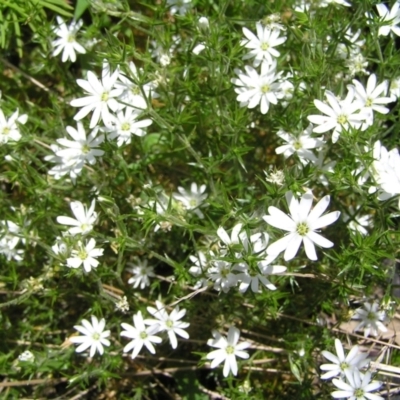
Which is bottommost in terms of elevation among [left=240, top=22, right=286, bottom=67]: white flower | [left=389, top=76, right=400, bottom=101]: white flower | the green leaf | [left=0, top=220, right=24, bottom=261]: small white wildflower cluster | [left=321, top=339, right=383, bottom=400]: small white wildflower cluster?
[left=321, top=339, right=383, bottom=400]: small white wildflower cluster

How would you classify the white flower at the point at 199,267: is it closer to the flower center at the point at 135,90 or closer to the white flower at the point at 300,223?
the white flower at the point at 300,223

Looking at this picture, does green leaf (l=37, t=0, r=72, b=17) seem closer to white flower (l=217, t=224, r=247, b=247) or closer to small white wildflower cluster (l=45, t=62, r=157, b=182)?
small white wildflower cluster (l=45, t=62, r=157, b=182)

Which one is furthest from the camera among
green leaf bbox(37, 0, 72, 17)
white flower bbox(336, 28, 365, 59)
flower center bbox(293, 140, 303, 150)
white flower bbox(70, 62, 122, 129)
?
green leaf bbox(37, 0, 72, 17)

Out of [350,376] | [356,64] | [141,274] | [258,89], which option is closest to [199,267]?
[141,274]

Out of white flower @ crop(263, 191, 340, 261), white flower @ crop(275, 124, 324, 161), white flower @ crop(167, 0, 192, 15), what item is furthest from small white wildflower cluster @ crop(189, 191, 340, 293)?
white flower @ crop(167, 0, 192, 15)

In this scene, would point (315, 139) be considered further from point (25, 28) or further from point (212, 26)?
point (25, 28)

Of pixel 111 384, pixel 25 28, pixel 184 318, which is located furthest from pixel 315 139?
pixel 25 28

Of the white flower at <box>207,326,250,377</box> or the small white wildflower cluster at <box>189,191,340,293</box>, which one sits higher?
the small white wildflower cluster at <box>189,191,340,293</box>
